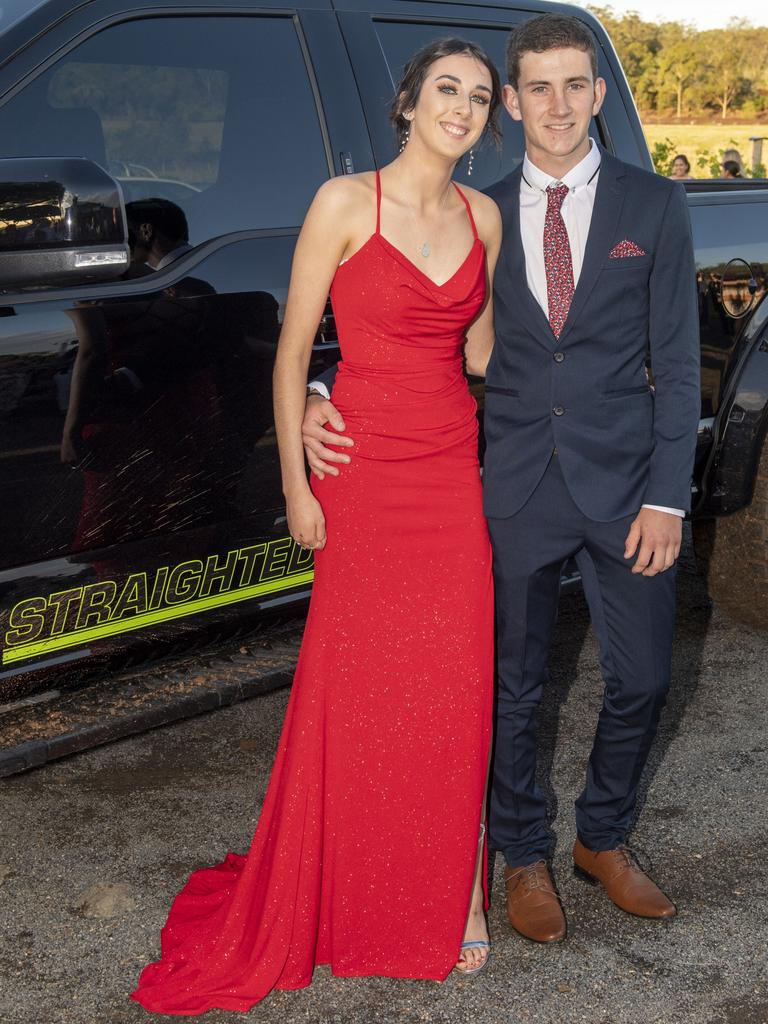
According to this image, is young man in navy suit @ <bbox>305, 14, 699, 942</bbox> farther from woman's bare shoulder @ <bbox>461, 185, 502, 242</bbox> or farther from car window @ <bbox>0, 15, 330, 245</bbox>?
car window @ <bbox>0, 15, 330, 245</bbox>

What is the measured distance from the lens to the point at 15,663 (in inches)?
96.7

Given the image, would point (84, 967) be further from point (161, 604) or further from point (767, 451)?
point (767, 451)

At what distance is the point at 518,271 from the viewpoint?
230 cm

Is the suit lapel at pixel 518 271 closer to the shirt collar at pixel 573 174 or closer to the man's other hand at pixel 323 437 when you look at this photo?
the shirt collar at pixel 573 174

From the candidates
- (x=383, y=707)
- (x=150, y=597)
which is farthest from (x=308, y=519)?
(x=150, y=597)

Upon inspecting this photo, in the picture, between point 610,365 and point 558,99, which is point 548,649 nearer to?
point 610,365

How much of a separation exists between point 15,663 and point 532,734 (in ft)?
3.50

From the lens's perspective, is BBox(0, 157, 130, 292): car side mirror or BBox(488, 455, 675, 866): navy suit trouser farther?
BBox(488, 455, 675, 866): navy suit trouser

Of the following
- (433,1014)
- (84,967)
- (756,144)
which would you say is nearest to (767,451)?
(433,1014)

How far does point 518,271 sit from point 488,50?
138 cm

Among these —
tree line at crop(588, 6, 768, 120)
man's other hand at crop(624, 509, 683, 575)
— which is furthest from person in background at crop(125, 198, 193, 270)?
tree line at crop(588, 6, 768, 120)

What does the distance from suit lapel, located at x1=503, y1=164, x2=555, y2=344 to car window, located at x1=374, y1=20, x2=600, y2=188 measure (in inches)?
32.8

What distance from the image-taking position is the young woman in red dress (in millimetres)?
2234

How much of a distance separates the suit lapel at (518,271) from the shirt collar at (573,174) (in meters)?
0.05
